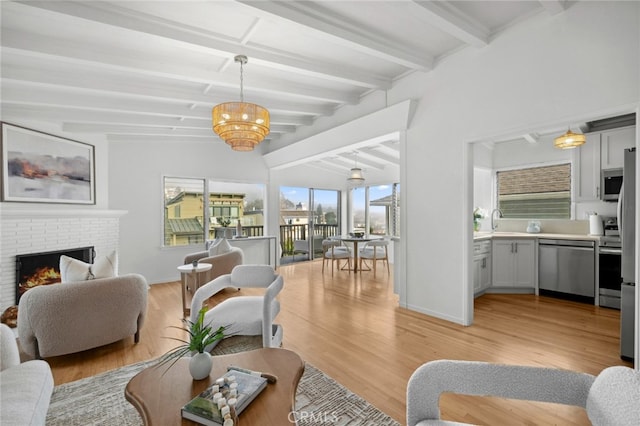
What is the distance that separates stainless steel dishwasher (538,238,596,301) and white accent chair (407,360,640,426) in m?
3.91

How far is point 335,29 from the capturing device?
2590 millimetres

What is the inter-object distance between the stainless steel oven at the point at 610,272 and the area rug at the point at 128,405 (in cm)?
380

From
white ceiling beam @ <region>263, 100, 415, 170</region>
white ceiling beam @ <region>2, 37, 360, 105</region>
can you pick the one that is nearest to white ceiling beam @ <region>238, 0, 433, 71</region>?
white ceiling beam @ <region>263, 100, 415, 170</region>

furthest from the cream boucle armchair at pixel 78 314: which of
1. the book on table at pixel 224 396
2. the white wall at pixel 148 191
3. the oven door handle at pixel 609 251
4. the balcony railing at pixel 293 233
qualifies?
the oven door handle at pixel 609 251

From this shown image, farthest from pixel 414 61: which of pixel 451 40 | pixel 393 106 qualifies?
pixel 393 106

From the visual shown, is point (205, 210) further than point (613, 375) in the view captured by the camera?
Yes

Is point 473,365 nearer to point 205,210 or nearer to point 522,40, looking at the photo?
point 522,40

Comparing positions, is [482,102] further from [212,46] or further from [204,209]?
[204,209]

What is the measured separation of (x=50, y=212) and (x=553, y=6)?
5.94 meters

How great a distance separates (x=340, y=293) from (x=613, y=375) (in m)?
3.82

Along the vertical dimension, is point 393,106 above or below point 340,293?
above

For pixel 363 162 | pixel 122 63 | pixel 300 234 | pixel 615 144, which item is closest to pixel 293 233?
pixel 300 234

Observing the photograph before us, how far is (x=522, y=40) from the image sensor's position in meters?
2.81

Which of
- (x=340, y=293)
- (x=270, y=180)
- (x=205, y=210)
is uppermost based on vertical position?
(x=270, y=180)
